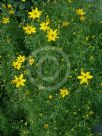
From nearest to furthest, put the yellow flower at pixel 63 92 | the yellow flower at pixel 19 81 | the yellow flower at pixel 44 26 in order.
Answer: the yellow flower at pixel 63 92, the yellow flower at pixel 19 81, the yellow flower at pixel 44 26

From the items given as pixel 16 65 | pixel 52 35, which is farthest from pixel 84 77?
pixel 16 65

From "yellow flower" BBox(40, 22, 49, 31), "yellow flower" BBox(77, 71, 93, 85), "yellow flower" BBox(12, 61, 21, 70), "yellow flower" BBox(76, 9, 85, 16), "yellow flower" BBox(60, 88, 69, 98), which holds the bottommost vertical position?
"yellow flower" BBox(60, 88, 69, 98)

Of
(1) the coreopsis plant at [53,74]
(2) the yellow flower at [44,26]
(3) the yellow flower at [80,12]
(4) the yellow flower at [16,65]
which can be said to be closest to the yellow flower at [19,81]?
(1) the coreopsis plant at [53,74]

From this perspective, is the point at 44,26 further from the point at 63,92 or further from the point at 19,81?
the point at 63,92

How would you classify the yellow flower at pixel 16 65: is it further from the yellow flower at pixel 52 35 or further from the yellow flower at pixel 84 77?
the yellow flower at pixel 84 77

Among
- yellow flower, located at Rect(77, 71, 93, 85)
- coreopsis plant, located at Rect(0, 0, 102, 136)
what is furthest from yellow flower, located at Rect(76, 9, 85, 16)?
yellow flower, located at Rect(77, 71, 93, 85)

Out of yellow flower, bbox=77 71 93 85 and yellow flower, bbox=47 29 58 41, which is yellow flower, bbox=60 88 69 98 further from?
yellow flower, bbox=47 29 58 41

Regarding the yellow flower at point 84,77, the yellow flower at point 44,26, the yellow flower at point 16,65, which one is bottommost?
the yellow flower at point 84,77

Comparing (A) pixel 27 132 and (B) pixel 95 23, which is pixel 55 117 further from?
(B) pixel 95 23

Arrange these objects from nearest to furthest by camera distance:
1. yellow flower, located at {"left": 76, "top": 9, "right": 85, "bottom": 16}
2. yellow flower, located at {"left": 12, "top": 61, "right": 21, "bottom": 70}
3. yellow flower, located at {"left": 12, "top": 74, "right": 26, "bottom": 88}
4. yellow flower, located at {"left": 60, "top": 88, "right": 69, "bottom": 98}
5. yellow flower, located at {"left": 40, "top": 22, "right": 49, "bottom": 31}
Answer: yellow flower, located at {"left": 60, "top": 88, "right": 69, "bottom": 98}
yellow flower, located at {"left": 12, "top": 74, "right": 26, "bottom": 88}
yellow flower, located at {"left": 12, "top": 61, "right": 21, "bottom": 70}
yellow flower, located at {"left": 40, "top": 22, "right": 49, "bottom": 31}
yellow flower, located at {"left": 76, "top": 9, "right": 85, "bottom": 16}
